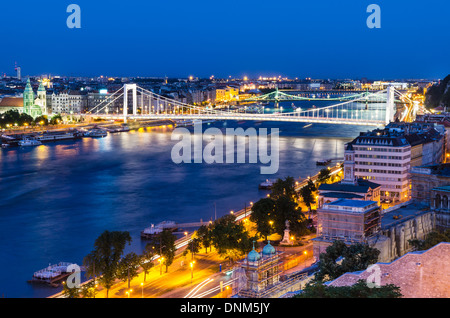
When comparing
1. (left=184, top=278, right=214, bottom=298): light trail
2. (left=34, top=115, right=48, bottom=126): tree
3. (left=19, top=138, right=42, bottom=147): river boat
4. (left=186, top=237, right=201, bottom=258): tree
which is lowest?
(left=184, top=278, right=214, bottom=298): light trail

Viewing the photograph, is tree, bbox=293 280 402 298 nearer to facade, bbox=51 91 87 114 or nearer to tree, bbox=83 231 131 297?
tree, bbox=83 231 131 297

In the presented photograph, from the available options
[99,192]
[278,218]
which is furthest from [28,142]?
[278,218]

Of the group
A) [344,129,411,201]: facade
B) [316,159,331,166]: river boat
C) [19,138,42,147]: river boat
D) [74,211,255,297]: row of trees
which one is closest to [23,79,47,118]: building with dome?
[19,138,42,147]: river boat

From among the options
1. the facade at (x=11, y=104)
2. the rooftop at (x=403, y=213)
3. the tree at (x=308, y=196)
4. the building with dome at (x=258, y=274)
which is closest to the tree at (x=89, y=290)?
the building with dome at (x=258, y=274)

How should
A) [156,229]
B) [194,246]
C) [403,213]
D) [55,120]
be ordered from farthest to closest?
1. [55,120]
2. [156,229]
3. [403,213]
4. [194,246]

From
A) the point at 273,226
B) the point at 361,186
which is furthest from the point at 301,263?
the point at 361,186

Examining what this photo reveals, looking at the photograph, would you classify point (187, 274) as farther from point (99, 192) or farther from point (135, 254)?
point (99, 192)
